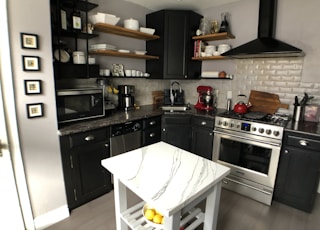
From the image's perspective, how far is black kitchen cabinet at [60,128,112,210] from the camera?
75.1 inches

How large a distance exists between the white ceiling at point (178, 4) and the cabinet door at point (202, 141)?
6.16 ft

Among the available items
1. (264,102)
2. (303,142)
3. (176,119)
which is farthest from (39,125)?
(264,102)

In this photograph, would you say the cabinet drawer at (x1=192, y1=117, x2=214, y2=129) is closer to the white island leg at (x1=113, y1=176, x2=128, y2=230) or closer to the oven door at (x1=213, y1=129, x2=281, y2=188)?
the oven door at (x1=213, y1=129, x2=281, y2=188)

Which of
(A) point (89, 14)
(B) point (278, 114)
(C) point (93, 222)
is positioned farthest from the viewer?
(B) point (278, 114)

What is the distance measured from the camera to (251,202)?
2.25m

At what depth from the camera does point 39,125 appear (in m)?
1.69

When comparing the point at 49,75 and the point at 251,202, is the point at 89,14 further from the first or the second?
the point at 251,202

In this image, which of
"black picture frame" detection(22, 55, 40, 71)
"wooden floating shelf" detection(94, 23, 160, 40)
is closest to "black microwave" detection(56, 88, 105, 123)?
"black picture frame" detection(22, 55, 40, 71)

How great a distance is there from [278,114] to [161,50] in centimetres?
195

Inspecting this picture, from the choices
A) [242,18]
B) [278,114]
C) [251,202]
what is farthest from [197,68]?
[251,202]

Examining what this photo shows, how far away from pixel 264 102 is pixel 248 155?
35.8 inches

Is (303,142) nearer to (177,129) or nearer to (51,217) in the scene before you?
(177,129)

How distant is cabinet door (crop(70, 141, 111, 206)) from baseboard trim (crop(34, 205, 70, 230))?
0.14 metres

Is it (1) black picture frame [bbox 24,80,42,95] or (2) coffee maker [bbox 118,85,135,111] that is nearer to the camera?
(1) black picture frame [bbox 24,80,42,95]
